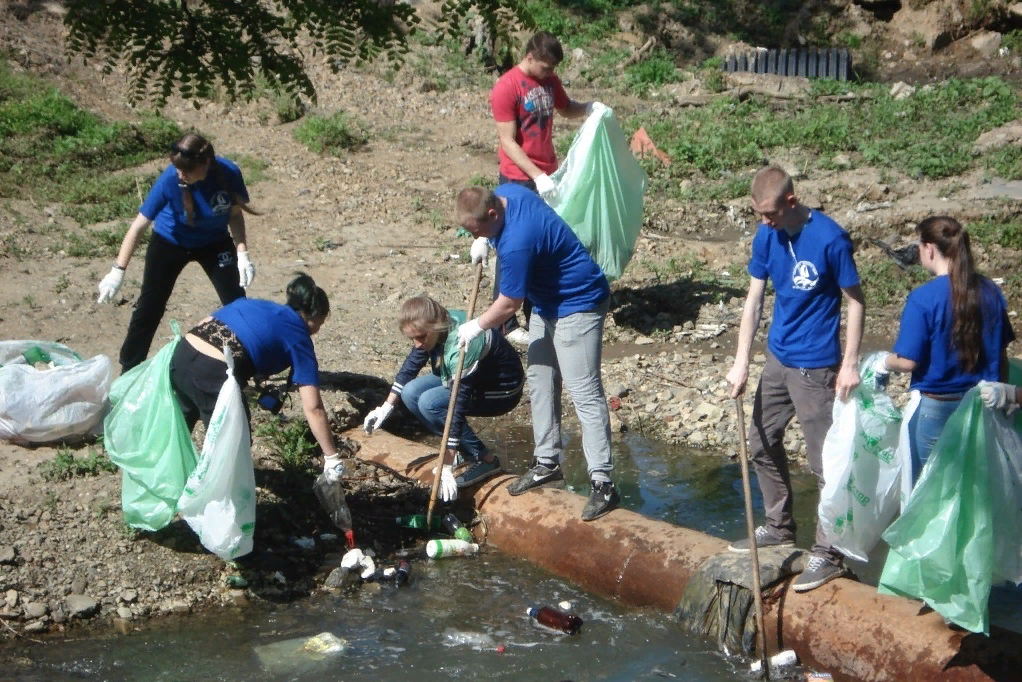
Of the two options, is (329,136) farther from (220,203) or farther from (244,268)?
(220,203)

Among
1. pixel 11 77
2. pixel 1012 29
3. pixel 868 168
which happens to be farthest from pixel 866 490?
pixel 1012 29

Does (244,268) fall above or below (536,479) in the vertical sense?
above

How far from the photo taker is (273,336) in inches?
183

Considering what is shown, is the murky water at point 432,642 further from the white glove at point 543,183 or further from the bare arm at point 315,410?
the white glove at point 543,183

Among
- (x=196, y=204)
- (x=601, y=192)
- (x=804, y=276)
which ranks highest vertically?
(x=601, y=192)

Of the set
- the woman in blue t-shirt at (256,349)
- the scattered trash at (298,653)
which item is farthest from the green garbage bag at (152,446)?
the scattered trash at (298,653)

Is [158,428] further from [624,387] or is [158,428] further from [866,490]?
[624,387]

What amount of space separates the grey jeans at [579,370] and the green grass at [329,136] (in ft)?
23.8

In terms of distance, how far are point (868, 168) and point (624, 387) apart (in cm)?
513

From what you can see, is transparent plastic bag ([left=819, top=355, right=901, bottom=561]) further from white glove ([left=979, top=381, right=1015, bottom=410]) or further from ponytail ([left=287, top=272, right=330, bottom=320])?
ponytail ([left=287, top=272, right=330, bottom=320])

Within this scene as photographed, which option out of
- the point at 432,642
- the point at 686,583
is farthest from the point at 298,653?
the point at 686,583

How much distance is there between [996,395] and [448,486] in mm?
2500

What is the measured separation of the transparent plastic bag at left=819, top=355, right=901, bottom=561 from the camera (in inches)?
160

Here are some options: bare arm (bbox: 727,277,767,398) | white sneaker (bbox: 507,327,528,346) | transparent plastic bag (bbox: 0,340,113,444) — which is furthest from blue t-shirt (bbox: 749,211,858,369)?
white sneaker (bbox: 507,327,528,346)
